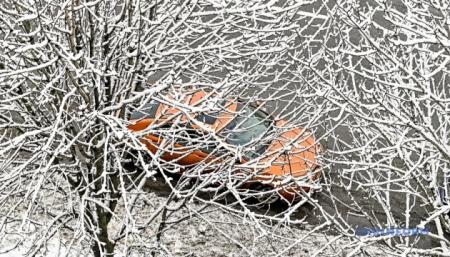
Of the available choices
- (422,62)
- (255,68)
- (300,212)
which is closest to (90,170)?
(255,68)

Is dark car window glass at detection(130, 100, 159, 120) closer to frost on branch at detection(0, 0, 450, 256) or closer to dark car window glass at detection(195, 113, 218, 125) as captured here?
frost on branch at detection(0, 0, 450, 256)

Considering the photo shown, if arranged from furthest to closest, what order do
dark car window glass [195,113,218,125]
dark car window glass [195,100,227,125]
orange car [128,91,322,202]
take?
dark car window glass [195,113,218,125] < dark car window glass [195,100,227,125] < orange car [128,91,322,202]

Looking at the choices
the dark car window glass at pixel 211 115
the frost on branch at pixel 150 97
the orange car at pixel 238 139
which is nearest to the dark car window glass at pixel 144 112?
the orange car at pixel 238 139

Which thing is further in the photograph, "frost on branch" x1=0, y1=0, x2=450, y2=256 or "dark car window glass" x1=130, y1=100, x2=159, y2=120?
"dark car window glass" x1=130, y1=100, x2=159, y2=120

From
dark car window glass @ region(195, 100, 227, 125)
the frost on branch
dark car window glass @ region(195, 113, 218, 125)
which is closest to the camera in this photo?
the frost on branch

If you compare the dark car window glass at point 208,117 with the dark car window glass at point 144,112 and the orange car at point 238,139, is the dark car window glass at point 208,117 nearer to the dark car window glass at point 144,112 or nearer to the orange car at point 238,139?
the orange car at point 238,139

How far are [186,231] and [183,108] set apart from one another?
5.65 metres

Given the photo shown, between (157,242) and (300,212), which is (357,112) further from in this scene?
(300,212)

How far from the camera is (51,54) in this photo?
17.1 ft

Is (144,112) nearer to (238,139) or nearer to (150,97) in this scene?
(150,97)

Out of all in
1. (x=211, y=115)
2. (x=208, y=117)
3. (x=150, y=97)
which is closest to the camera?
(x=150, y=97)

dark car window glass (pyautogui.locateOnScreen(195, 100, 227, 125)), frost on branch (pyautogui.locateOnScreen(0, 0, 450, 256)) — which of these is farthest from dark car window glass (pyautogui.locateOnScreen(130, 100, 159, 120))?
dark car window glass (pyautogui.locateOnScreen(195, 100, 227, 125))

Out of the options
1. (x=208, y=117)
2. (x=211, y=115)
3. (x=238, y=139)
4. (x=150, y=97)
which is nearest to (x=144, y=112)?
(x=211, y=115)

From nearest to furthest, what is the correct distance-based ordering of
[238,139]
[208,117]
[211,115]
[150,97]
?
[150,97], [211,115], [238,139], [208,117]
